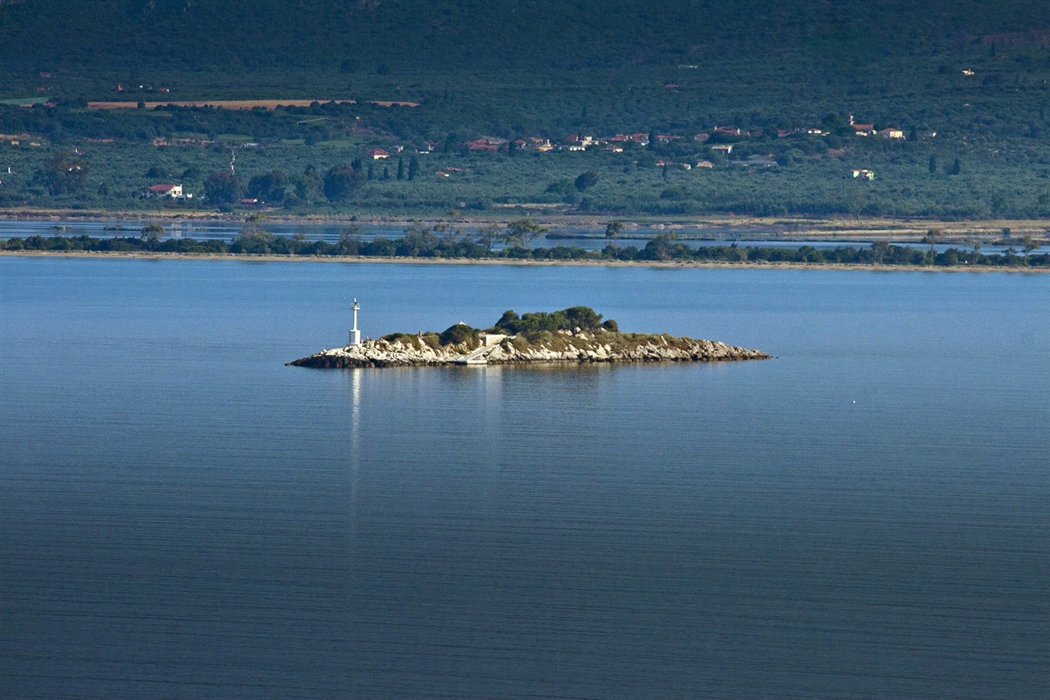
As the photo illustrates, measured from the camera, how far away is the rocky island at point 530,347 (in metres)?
41.1

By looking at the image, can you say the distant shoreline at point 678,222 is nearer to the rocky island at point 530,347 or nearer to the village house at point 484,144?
the village house at point 484,144

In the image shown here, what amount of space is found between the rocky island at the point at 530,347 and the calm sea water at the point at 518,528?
958 mm

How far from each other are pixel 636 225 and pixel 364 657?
369ft

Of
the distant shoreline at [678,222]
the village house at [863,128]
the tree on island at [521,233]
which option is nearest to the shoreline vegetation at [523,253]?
the tree on island at [521,233]

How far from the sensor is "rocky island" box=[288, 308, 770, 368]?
135 ft

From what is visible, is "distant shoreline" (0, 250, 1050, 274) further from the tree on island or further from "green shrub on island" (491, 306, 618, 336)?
"green shrub on island" (491, 306, 618, 336)

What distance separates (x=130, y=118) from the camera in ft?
567

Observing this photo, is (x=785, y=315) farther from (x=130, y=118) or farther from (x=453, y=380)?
(x=130, y=118)

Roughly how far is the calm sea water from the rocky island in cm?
96

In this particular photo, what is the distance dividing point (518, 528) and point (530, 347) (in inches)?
803

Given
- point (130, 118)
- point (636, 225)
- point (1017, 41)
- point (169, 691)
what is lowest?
point (169, 691)

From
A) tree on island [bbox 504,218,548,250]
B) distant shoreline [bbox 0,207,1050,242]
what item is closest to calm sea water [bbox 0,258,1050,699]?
tree on island [bbox 504,218,548,250]

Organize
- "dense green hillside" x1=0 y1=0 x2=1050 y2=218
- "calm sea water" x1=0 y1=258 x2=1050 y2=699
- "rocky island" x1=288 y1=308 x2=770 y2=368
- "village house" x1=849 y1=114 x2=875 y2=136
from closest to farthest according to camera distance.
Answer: "calm sea water" x1=0 y1=258 x2=1050 y2=699 → "rocky island" x1=288 y1=308 x2=770 y2=368 → "dense green hillside" x1=0 y1=0 x2=1050 y2=218 → "village house" x1=849 y1=114 x2=875 y2=136

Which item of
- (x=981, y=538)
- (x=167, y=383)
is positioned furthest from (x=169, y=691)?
(x=167, y=383)
